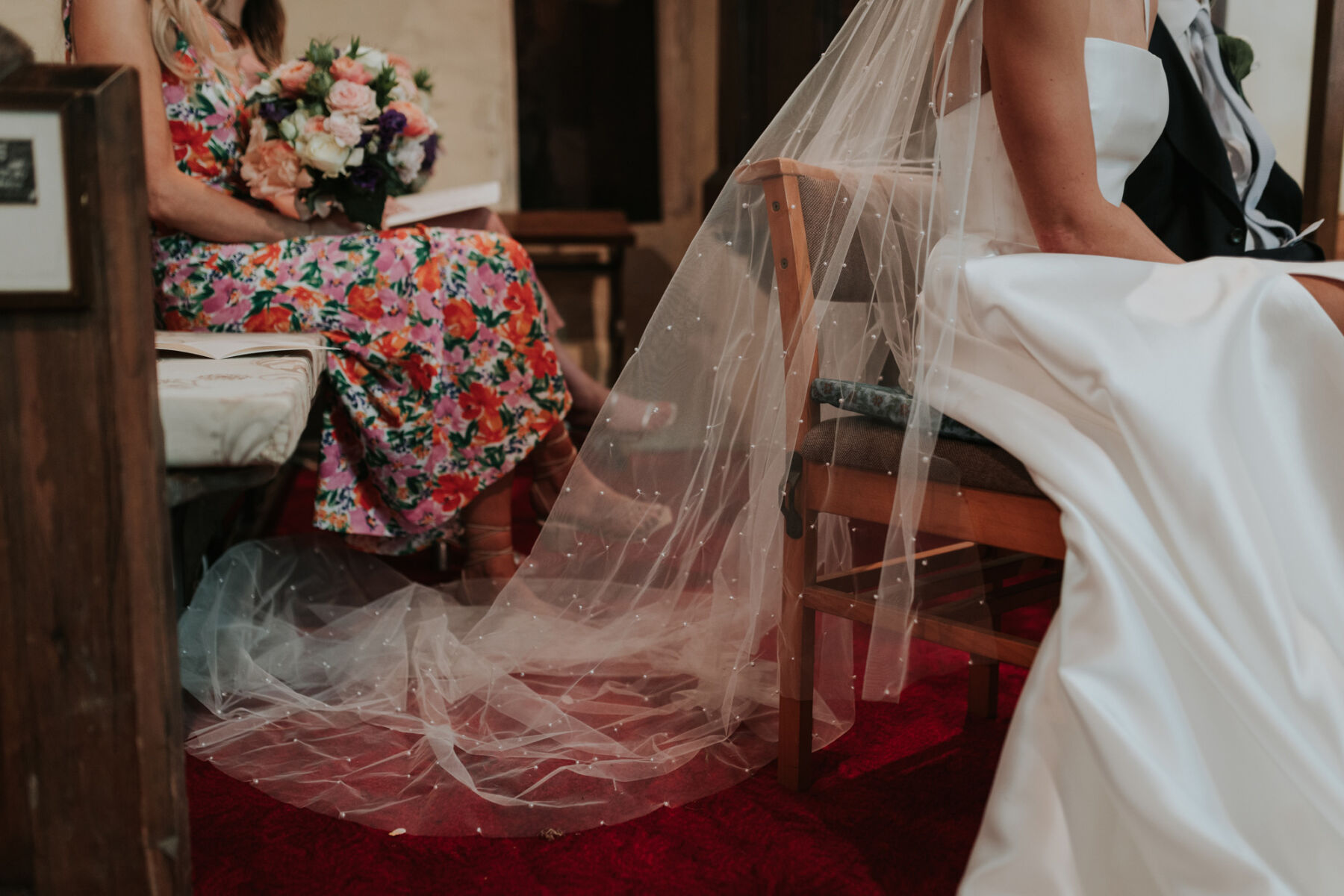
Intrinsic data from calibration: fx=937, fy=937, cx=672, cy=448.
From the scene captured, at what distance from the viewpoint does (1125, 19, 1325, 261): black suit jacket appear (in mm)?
1298

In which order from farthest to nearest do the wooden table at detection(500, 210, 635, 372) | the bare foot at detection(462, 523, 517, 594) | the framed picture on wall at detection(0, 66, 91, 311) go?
the wooden table at detection(500, 210, 635, 372) < the bare foot at detection(462, 523, 517, 594) < the framed picture on wall at detection(0, 66, 91, 311)

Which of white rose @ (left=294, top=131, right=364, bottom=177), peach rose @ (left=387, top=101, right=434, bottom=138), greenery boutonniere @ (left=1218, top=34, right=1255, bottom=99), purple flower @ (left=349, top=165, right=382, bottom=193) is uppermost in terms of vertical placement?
greenery boutonniere @ (left=1218, top=34, right=1255, bottom=99)

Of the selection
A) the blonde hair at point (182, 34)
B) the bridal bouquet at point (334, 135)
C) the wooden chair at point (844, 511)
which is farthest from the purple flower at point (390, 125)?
the wooden chair at point (844, 511)

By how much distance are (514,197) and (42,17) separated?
3415 mm

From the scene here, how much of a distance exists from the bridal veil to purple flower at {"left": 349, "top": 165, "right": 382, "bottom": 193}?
84 cm

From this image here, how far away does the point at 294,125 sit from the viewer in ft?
5.75

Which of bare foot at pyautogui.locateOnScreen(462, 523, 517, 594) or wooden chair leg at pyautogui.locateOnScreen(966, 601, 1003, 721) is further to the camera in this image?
bare foot at pyautogui.locateOnScreen(462, 523, 517, 594)

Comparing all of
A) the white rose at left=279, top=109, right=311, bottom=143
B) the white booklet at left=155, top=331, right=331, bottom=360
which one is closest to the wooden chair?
the white booklet at left=155, top=331, right=331, bottom=360

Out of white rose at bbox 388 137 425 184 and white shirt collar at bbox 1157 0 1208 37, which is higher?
white shirt collar at bbox 1157 0 1208 37

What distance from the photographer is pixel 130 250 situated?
2.39ft

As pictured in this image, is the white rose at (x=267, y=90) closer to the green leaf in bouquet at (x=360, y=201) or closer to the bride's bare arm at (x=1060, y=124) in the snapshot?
the green leaf in bouquet at (x=360, y=201)

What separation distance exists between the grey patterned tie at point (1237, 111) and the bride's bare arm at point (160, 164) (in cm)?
155

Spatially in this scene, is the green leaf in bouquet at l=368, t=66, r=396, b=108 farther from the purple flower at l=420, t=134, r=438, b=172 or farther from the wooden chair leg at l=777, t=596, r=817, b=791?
the wooden chair leg at l=777, t=596, r=817, b=791

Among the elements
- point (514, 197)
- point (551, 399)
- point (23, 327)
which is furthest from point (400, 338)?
point (514, 197)
